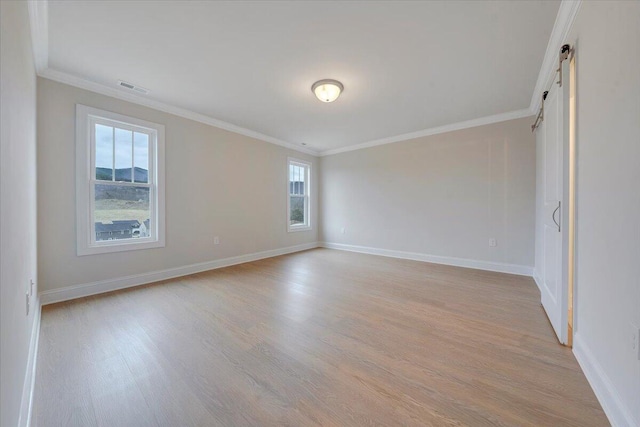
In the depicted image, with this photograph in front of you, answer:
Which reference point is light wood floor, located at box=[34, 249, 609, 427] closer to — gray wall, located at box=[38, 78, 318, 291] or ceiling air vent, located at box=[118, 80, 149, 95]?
gray wall, located at box=[38, 78, 318, 291]

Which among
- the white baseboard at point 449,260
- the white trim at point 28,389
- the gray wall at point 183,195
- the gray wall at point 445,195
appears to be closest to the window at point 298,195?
the gray wall at point 183,195

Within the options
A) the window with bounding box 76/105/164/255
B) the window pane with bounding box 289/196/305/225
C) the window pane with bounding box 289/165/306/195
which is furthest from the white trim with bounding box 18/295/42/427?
the window pane with bounding box 289/165/306/195

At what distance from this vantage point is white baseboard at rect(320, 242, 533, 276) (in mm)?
3746

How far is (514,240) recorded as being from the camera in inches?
148

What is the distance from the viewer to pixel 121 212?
10.6 feet

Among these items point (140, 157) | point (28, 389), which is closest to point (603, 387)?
point (28, 389)

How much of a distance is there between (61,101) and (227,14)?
2.30m

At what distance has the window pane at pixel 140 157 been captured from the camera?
332cm

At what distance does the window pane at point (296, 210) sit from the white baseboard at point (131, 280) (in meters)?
1.23

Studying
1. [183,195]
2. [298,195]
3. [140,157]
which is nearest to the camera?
[140,157]

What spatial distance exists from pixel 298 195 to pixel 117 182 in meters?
3.43

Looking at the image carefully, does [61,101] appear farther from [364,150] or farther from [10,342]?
[364,150]

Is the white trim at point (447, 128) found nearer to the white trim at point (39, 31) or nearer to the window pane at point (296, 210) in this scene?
the window pane at point (296, 210)

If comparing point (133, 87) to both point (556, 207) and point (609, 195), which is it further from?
point (556, 207)
